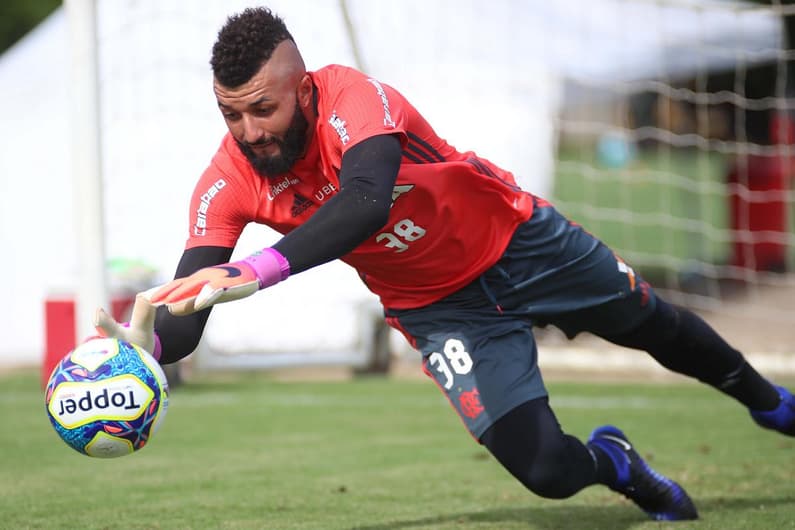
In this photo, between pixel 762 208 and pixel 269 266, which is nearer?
pixel 269 266

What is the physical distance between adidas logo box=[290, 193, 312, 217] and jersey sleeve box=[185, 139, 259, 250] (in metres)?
0.14

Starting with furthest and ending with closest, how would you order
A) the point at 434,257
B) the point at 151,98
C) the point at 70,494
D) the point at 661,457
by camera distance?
the point at 151,98, the point at 661,457, the point at 70,494, the point at 434,257

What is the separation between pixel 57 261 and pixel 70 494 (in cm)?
653

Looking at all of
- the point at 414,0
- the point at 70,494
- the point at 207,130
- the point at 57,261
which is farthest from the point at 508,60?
the point at 70,494

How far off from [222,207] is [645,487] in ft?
6.93

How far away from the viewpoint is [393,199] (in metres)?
4.17

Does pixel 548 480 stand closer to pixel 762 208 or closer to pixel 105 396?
pixel 105 396

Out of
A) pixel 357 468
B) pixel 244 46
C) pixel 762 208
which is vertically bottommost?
pixel 762 208

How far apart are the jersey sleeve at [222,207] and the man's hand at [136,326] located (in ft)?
1.44

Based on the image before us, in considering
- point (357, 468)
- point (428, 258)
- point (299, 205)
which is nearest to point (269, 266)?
point (299, 205)

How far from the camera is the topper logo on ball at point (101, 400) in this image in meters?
3.77

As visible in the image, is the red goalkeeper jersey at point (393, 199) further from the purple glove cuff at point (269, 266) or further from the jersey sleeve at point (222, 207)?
the purple glove cuff at point (269, 266)

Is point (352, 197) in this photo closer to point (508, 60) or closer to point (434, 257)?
point (434, 257)

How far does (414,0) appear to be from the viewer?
12.0 meters
